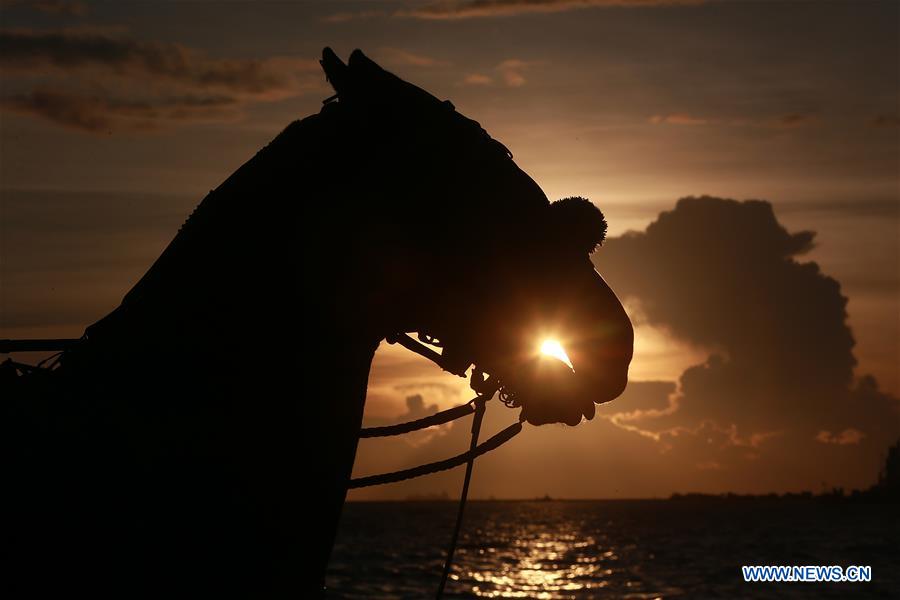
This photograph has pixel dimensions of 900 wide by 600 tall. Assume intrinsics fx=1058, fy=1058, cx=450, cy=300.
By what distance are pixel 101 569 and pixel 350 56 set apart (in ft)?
5.46

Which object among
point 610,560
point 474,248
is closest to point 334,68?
point 474,248

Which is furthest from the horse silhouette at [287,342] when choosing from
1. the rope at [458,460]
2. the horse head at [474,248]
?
the rope at [458,460]

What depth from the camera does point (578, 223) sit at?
3.34 metres

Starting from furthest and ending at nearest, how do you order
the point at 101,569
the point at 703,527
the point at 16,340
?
1. the point at 703,527
2. the point at 16,340
3. the point at 101,569

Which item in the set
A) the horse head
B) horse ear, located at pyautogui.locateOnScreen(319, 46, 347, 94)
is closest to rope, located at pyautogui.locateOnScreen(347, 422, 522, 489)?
the horse head

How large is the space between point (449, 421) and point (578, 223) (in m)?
0.97

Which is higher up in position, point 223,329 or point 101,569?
point 223,329

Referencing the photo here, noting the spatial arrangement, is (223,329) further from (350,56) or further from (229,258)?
(350,56)

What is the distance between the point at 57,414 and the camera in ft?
9.80

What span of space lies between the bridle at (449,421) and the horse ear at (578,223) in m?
0.52

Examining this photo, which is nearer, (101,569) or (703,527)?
(101,569)

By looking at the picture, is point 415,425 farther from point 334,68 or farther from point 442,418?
point 334,68

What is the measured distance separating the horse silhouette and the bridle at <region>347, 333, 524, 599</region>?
3.8 inches

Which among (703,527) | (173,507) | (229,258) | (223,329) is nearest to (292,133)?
(229,258)
